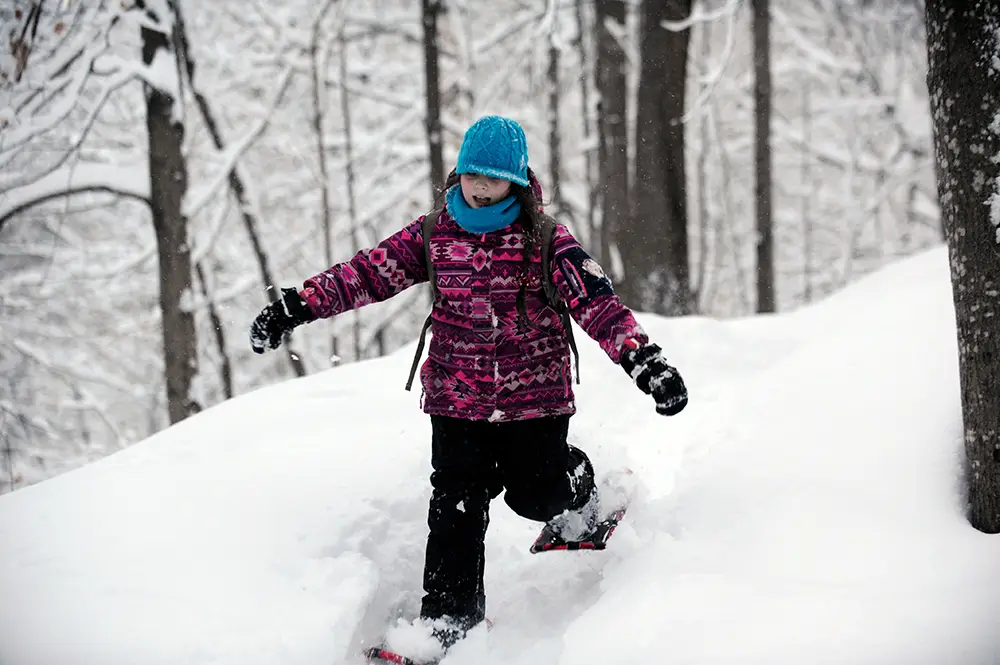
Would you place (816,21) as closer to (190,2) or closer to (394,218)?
(394,218)

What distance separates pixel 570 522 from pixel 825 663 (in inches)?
42.4

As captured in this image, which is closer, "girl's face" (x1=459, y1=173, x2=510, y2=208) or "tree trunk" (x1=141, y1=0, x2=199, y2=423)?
"girl's face" (x1=459, y1=173, x2=510, y2=208)

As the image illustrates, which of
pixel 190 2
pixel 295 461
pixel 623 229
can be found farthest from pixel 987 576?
pixel 190 2

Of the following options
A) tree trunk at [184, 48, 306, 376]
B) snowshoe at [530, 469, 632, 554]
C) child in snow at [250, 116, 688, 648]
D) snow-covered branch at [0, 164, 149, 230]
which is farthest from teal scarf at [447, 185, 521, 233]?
tree trunk at [184, 48, 306, 376]

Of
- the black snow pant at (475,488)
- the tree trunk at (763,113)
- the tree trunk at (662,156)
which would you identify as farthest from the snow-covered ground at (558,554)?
the tree trunk at (763,113)

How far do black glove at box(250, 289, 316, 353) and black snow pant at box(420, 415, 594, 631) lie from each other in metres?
0.60

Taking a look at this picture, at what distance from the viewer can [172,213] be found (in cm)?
636

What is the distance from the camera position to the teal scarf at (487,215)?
99.3 inches

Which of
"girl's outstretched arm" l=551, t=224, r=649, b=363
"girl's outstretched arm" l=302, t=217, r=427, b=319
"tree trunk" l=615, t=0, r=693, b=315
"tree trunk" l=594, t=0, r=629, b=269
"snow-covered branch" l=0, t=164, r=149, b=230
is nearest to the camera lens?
"girl's outstretched arm" l=551, t=224, r=649, b=363

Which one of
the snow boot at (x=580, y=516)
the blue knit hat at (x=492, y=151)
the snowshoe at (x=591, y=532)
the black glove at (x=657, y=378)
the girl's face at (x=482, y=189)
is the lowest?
the snowshoe at (x=591, y=532)

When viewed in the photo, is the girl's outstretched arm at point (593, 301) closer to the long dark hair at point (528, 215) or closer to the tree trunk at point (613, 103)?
the long dark hair at point (528, 215)

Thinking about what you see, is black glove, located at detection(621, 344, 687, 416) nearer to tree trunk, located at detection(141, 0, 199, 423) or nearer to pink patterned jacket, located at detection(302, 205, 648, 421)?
pink patterned jacket, located at detection(302, 205, 648, 421)

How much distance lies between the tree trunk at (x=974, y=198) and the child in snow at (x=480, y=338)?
1090 millimetres

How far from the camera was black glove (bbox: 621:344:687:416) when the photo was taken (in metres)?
2.23
